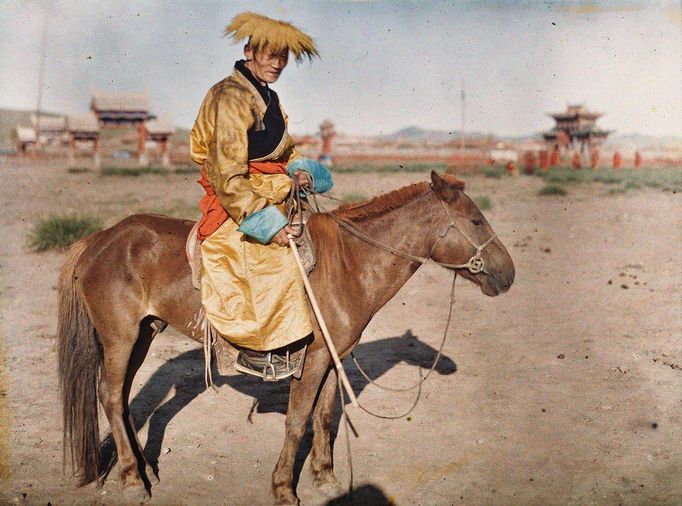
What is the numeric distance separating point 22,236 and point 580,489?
14.2 m

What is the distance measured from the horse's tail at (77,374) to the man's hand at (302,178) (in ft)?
5.69

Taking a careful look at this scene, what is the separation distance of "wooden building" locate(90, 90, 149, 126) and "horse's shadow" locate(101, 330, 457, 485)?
49975 mm

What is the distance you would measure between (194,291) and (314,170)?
3.92 ft

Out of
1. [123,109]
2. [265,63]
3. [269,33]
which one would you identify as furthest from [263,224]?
[123,109]

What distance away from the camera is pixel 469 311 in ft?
30.2

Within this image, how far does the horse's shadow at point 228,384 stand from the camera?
17.5 feet

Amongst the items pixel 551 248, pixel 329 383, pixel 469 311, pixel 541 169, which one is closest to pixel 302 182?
pixel 329 383

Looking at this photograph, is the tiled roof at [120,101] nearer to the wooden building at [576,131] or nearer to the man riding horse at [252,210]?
the wooden building at [576,131]

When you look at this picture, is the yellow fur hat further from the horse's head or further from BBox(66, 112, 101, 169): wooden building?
BBox(66, 112, 101, 169): wooden building

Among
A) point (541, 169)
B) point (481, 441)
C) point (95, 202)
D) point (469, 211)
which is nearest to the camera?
point (469, 211)

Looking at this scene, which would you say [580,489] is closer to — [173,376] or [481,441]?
[481,441]

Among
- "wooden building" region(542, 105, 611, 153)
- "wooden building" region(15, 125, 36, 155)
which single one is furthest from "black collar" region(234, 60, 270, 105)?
"wooden building" region(15, 125, 36, 155)

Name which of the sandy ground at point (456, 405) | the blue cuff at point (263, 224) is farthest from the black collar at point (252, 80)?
the sandy ground at point (456, 405)

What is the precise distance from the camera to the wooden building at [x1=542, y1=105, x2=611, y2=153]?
57.1 meters
